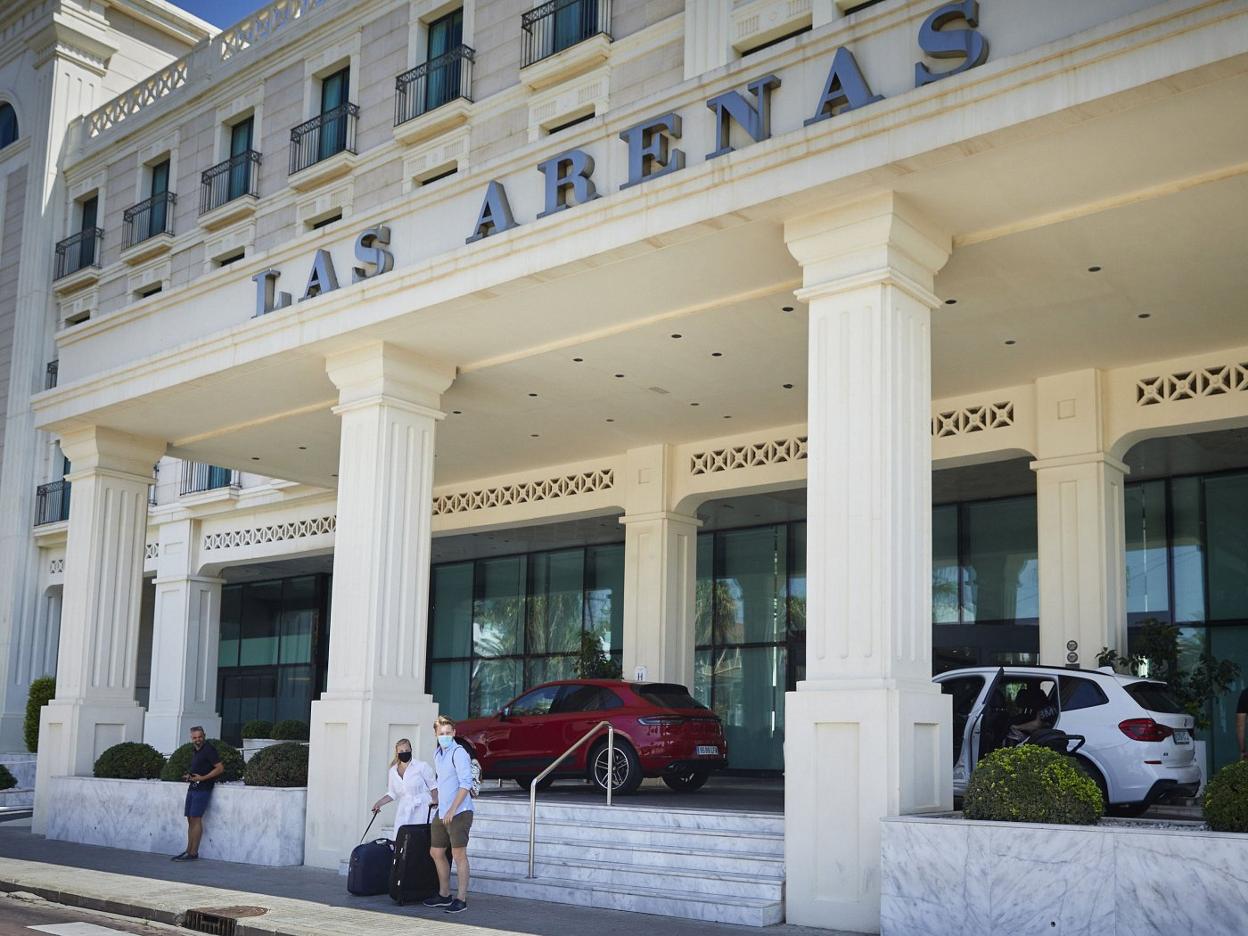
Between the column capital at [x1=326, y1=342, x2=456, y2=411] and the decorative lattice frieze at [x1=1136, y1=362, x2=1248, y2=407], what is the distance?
8.49 m

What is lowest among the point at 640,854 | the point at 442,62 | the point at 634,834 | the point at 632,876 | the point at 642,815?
the point at 632,876

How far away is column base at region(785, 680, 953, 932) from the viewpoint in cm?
994

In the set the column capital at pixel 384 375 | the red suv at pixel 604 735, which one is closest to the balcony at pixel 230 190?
the column capital at pixel 384 375

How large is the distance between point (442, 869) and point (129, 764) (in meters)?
8.32

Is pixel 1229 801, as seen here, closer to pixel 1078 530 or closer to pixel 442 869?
pixel 442 869

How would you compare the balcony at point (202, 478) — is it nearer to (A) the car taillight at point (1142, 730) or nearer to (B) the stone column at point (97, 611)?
(B) the stone column at point (97, 611)

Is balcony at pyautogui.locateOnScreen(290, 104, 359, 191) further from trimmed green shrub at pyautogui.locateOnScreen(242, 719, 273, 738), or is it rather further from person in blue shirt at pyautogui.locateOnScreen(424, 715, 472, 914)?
trimmed green shrub at pyautogui.locateOnScreen(242, 719, 273, 738)

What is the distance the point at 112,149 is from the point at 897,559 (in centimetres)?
2294

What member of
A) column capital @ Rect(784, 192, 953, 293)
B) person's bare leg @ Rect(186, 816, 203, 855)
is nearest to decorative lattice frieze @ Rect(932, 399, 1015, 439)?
column capital @ Rect(784, 192, 953, 293)

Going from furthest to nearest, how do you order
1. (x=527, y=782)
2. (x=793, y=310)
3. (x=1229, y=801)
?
1. (x=527, y=782)
2. (x=793, y=310)
3. (x=1229, y=801)

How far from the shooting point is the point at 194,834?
1530 cm

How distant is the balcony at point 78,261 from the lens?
101 ft

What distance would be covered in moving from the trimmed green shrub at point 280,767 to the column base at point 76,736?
13.9 ft

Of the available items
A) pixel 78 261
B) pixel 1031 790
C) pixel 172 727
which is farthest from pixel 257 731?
pixel 1031 790
